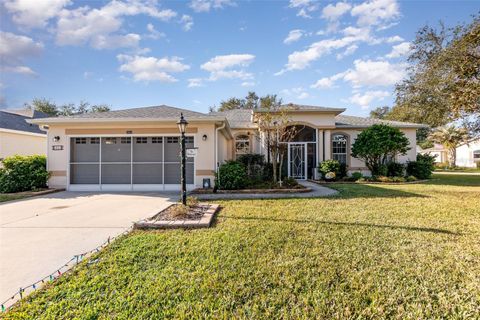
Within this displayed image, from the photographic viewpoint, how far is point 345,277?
9.12ft

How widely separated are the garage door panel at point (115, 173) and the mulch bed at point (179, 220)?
5.23 meters

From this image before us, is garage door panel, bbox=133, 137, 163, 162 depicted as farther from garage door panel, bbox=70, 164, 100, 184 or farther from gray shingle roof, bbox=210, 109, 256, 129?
gray shingle roof, bbox=210, 109, 256, 129

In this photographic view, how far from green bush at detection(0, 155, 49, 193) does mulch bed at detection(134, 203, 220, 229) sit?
7.65m

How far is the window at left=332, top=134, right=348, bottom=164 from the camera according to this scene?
15547 mm

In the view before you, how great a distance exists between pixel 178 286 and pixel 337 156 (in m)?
15.0

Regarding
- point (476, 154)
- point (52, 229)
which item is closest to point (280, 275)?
point (52, 229)

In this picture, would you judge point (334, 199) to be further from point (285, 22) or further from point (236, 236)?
point (285, 22)

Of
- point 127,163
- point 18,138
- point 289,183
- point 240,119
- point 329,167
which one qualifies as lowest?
point 289,183

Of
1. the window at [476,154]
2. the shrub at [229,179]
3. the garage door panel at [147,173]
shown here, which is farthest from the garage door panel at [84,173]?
the window at [476,154]

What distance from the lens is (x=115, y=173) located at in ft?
33.5

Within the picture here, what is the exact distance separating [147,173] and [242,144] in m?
7.16

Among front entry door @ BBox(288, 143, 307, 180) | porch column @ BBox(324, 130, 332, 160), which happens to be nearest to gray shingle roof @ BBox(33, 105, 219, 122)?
front entry door @ BBox(288, 143, 307, 180)

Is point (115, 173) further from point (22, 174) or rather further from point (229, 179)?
point (229, 179)

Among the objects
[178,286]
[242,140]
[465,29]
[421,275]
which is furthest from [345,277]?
[242,140]
